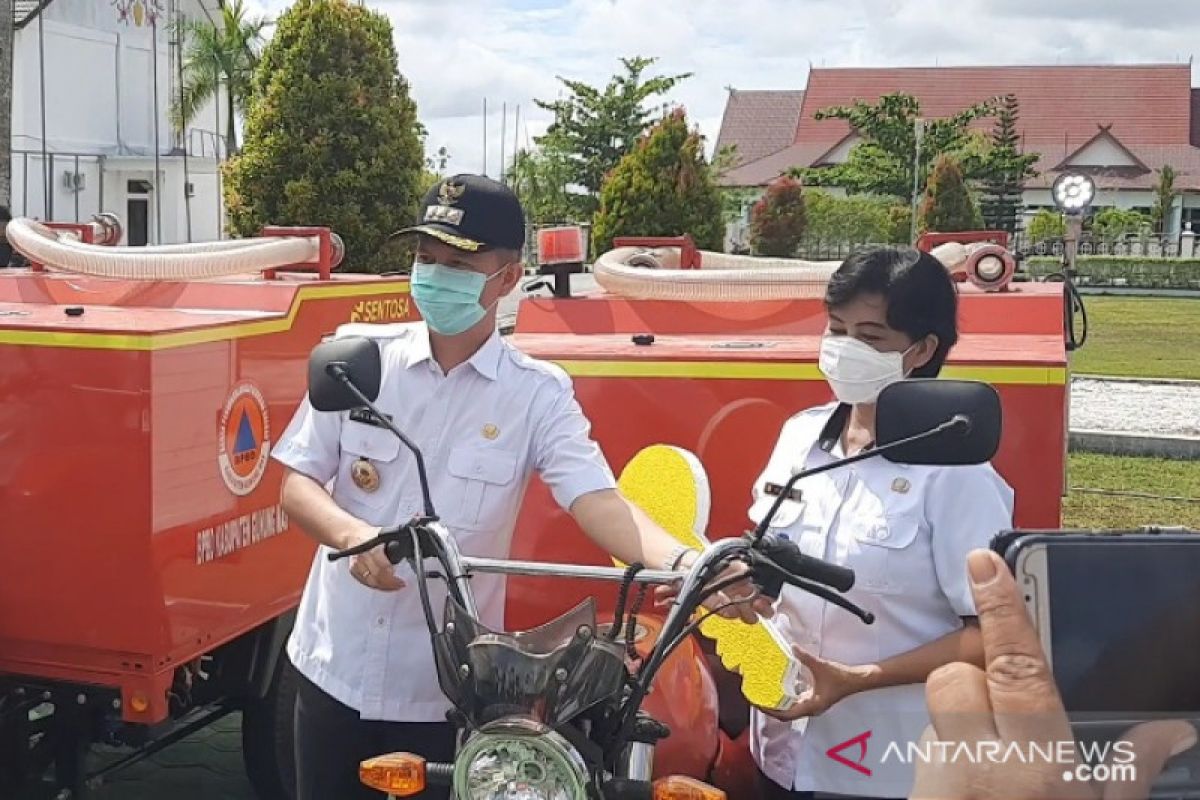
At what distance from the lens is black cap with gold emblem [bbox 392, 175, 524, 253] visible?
2.52 metres

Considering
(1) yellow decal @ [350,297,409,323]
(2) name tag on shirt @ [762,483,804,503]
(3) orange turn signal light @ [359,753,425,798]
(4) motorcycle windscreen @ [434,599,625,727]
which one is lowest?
(3) orange turn signal light @ [359,753,425,798]

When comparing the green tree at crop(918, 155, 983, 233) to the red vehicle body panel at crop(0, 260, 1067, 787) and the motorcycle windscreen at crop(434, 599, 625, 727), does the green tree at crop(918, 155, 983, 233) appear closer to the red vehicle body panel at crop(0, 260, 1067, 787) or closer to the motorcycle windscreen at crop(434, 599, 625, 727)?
the red vehicle body panel at crop(0, 260, 1067, 787)

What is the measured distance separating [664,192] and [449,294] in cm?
1941

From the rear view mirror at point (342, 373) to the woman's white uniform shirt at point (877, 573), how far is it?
2.23 ft

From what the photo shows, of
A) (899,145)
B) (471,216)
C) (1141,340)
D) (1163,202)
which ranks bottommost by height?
(1141,340)

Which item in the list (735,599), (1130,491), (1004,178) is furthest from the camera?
(1004,178)

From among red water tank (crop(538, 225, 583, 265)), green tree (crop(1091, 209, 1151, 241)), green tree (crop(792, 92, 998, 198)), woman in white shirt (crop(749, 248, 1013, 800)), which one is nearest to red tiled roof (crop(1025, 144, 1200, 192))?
green tree (crop(1091, 209, 1151, 241))

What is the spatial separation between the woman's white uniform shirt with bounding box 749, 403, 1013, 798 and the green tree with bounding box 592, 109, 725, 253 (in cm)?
1933

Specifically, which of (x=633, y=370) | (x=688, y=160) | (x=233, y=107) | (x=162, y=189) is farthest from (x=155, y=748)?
(x=233, y=107)

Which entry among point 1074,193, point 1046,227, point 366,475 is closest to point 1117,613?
point 366,475

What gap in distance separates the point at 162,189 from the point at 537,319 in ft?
97.2

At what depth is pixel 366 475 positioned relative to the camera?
2.57 meters

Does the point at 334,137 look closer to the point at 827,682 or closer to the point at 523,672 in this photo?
the point at 827,682

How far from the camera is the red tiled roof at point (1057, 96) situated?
5622cm
